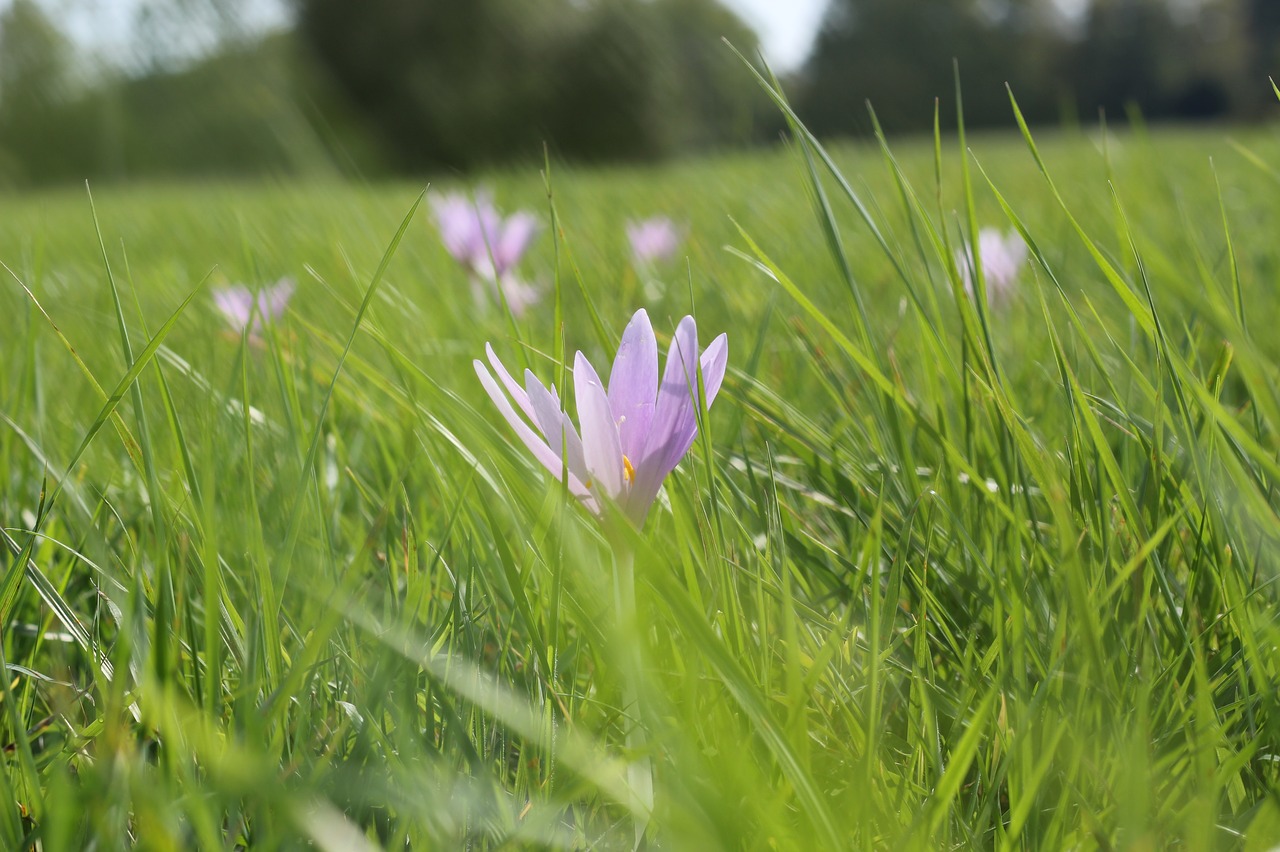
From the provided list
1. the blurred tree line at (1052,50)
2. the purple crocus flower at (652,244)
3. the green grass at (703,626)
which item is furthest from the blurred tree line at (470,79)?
the blurred tree line at (1052,50)

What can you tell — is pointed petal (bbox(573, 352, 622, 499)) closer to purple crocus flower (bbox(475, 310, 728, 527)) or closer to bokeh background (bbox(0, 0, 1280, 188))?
purple crocus flower (bbox(475, 310, 728, 527))

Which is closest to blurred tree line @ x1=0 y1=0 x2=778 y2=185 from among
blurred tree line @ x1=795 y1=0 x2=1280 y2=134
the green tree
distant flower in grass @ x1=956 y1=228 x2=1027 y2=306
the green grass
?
the green tree

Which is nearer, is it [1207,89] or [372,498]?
[372,498]

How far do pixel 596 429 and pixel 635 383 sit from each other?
0.15 ft

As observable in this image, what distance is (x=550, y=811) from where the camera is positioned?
0.26m

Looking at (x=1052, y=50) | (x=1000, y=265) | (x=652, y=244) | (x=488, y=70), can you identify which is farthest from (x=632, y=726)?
(x=1052, y=50)

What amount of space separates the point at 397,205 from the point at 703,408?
2031mm

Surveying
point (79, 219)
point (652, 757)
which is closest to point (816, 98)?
point (79, 219)

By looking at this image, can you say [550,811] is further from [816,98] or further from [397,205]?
[816,98]

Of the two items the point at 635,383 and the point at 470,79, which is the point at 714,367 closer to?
the point at 635,383

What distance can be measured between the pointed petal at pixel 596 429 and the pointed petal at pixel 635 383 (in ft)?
0.09

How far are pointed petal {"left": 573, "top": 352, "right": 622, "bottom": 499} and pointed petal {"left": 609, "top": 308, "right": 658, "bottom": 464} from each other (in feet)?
0.09

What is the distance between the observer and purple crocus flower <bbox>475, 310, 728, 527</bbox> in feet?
1.21

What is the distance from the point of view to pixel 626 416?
1.33ft
